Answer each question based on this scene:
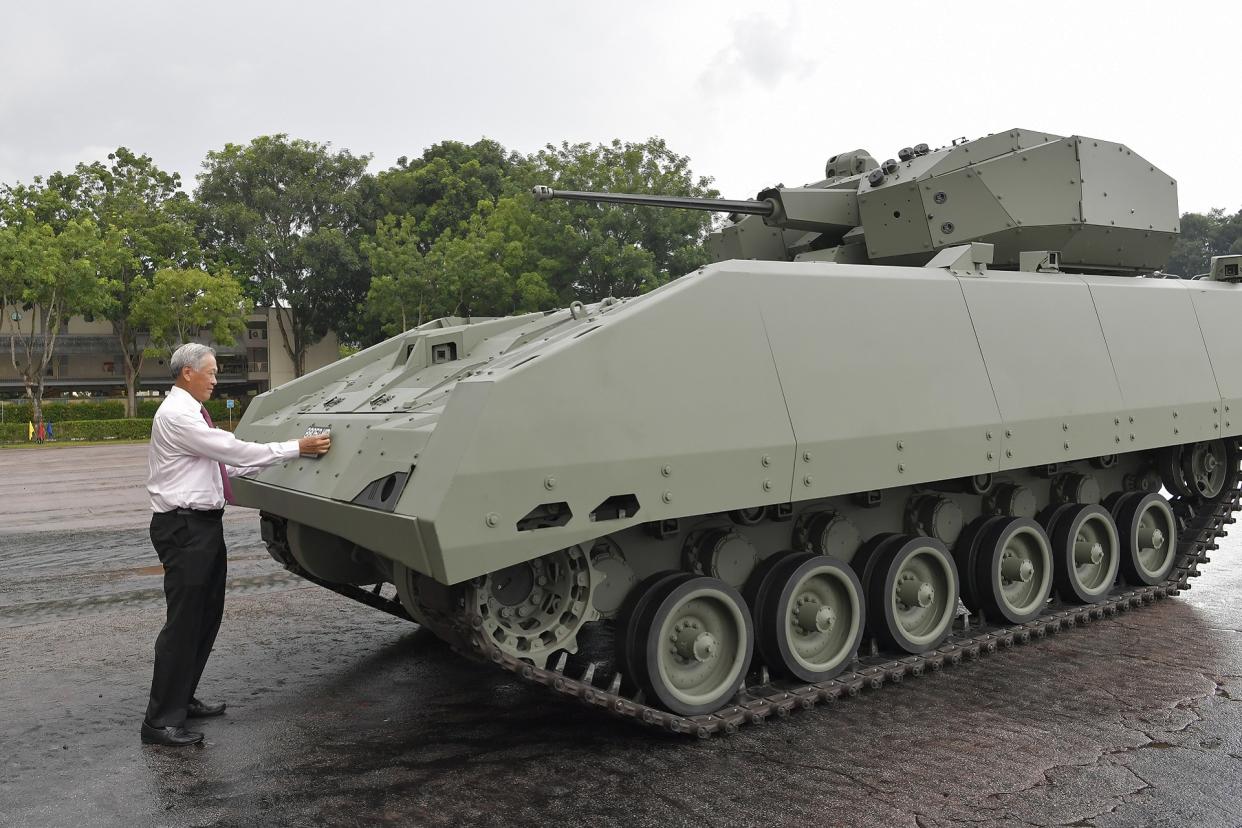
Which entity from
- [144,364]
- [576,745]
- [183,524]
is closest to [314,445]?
[183,524]

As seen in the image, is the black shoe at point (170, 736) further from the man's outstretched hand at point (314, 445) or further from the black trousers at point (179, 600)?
the man's outstretched hand at point (314, 445)

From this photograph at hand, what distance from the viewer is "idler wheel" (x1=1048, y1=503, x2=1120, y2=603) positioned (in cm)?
757

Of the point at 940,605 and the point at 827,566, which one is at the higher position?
the point at 827,566

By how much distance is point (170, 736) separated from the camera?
17.3 feet

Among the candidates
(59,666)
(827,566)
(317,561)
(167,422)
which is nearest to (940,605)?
(827,566)

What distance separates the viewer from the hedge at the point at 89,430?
123 feet

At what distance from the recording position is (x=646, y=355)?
199 inches

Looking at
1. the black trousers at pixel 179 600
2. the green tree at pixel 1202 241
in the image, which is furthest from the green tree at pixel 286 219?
the green tree at pixel 1202 241

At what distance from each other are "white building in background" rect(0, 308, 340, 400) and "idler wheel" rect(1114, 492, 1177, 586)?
4551 centimetres

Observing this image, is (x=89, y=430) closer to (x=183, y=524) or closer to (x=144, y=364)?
(x=144, y=364)

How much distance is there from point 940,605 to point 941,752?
1807mm

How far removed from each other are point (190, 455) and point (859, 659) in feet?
13.3

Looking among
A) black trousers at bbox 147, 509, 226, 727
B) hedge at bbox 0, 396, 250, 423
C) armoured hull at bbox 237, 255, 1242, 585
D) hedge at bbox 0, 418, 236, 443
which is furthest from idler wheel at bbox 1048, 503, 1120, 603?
hedge at bbox 0, 396, 250, 423

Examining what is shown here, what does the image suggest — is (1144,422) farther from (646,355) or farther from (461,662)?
(461,662)
